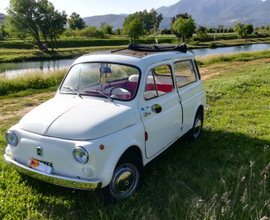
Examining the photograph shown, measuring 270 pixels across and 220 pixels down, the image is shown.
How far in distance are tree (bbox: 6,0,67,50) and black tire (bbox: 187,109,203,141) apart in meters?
50.7

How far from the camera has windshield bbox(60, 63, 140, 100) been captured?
12.3 ft

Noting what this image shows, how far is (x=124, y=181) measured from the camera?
3.25m

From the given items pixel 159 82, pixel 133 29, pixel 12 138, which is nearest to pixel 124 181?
pixel 12 138

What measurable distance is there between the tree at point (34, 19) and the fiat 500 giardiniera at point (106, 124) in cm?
5114

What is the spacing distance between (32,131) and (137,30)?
68647mm

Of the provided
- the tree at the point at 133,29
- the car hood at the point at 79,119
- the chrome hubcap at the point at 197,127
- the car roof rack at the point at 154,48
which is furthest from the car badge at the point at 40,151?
the tree at the point at 133,29

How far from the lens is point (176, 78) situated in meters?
4.70

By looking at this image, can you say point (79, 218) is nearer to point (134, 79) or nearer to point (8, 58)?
point (134, 79)

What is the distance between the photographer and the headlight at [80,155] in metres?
2.75

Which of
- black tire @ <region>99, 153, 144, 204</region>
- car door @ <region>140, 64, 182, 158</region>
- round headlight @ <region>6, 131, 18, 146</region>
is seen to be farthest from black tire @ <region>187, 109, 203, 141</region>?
round headlight @ <region>6, 131, 18, 146</region>

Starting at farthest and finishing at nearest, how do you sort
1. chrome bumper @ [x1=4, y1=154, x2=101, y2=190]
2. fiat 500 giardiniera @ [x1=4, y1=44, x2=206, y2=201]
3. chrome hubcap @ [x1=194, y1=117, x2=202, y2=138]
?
1. chrome hubcap @ [x1=194, y1=117, x2=202, y2=138]
2. fiat 500 giardiniera @ [x1=4, y1=44, x2=206, y2=201]
3. chrome bumper @ [x1=4, y1=154, x2=101, y2=190]

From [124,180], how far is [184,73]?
2796 millimetres

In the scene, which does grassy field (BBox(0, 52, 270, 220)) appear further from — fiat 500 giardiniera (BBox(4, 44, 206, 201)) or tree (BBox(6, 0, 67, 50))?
tree (BBox(6, 0, 67, 50))

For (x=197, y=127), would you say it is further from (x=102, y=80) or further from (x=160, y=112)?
(x=102, y=80)
